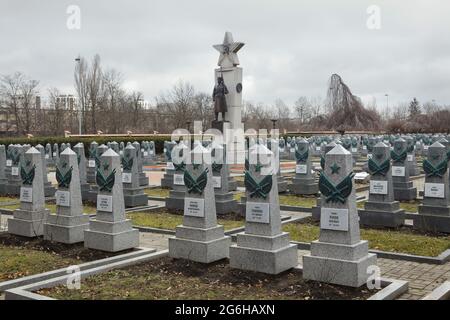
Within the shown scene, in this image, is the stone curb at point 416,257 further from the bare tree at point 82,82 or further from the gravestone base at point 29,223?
the bare tree at point 82,82

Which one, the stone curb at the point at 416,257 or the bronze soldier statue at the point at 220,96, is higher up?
the bronze soldier statue at the point at 220,96

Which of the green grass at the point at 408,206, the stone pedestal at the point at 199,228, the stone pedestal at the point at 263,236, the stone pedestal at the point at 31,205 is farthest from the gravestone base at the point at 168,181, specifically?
the stone pedestal at the point at 263,236

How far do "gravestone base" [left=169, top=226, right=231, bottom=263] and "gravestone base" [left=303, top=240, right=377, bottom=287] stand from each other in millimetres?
1753

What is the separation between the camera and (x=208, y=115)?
214ft

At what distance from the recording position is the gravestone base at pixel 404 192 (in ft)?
50.4

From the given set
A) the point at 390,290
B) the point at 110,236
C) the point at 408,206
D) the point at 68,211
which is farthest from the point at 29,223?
the point at 408,206

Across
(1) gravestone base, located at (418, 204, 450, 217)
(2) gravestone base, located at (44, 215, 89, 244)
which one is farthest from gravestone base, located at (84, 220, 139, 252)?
(1) gravestone base, located at (418, 204, 450, 217)

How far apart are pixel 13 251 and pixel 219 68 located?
23.6 metres

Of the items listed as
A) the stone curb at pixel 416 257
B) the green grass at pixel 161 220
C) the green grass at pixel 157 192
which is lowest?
the stone curb at pixel 416 257

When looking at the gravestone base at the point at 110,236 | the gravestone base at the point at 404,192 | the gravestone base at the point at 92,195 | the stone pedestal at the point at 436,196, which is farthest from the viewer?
the gravestone base at the point at 92,195

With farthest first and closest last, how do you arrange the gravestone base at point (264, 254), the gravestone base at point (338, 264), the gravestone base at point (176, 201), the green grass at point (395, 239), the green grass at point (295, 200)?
the green grass at point (295, 200) < the gravestone base at point (176, 201) < the green grass at point (395, 239) < the gravestone base at point (264, 254) < the gravestone base at point (338, 264)

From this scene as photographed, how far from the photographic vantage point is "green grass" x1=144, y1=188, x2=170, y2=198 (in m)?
17.4

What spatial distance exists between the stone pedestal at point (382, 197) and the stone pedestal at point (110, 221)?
5562mm
